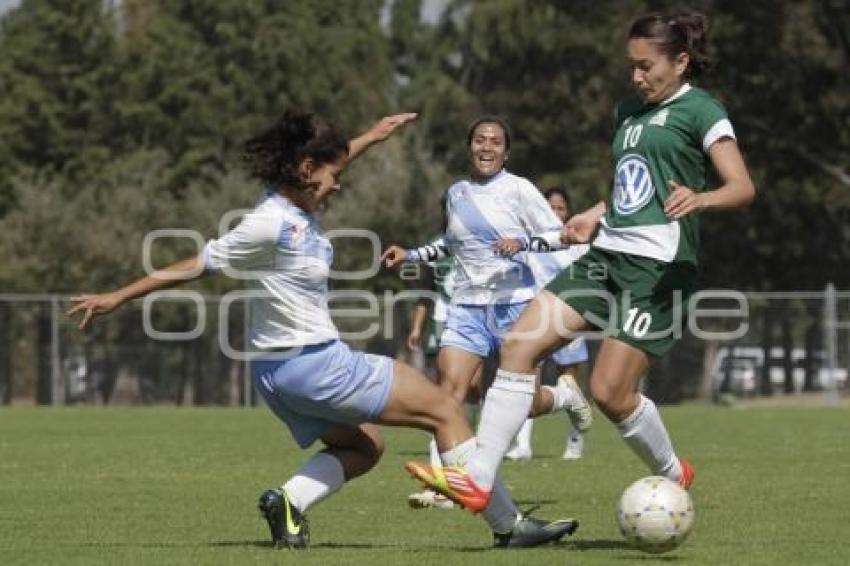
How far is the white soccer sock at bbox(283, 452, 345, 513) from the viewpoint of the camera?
28.7ft

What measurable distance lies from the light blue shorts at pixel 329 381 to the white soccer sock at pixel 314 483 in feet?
1.30

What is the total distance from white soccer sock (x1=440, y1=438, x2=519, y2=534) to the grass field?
0.14 m

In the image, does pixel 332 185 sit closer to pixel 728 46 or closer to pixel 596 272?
pixel 596 272

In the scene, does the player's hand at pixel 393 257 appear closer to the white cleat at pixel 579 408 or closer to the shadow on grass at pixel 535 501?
the shadow on grass at pixel 535 501

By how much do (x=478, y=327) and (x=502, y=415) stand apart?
12.7 feet

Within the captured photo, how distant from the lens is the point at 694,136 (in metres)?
8.72

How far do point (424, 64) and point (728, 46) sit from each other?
989 inches

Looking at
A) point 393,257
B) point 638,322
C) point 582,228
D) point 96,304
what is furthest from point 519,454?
point 96,304

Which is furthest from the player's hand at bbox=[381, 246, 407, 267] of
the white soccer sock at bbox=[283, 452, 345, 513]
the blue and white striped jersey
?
the white soccer sock at bbox=[283, 452, 345, 513]

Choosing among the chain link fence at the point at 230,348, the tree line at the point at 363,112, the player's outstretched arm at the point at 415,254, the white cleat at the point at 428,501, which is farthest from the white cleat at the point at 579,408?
the tree line at the point at 363,112

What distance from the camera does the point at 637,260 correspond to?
8.73 meters

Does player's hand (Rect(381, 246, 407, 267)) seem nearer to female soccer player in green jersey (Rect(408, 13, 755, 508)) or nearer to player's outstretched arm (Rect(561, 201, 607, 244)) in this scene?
player's outstretched arm (Rect(561, 201, 607, 244))

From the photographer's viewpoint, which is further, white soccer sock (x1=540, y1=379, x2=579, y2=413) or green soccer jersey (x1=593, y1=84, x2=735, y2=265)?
white soccer sock (x1=540, y1=379, x2=579, y2=413)

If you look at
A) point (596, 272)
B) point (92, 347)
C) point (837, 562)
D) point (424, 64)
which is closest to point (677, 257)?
point (596, 272)
